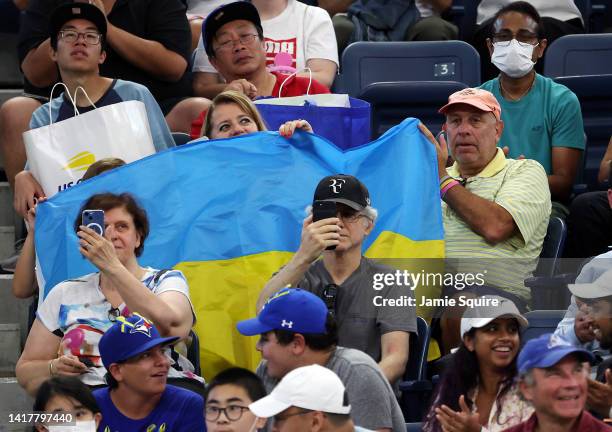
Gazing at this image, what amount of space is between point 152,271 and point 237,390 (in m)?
0.95

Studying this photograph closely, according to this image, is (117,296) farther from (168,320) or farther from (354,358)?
(354,358)

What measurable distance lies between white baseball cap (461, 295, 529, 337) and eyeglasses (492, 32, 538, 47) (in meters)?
2.55

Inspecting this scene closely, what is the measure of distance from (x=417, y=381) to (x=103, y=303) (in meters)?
1.23

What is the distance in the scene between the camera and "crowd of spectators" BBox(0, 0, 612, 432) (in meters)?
4.75

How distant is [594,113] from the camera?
310 inches

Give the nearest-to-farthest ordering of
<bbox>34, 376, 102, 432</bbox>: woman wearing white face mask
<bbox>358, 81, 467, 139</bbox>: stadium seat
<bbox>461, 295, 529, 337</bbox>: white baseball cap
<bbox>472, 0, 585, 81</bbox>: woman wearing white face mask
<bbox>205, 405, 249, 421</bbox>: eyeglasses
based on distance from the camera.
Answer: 1. <bbox>205, 405, 249, 421</bbox>: eyeglasses
2. <bbox>34, 376, 102, 432</bbox>: woman wearing white face mask
3. <bbox>461, 295, 529, 337</bbox>: white baseball cap
4. <bbox>358, 81, 467, 139</bbox>: stadium seat
5. <bbox>472, 0, 585, 81</bbox>: woman wearing white face mask

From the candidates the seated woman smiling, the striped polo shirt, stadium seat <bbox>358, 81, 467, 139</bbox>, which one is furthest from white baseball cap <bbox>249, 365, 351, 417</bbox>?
stadium seat <bbox>358, 81, 467, 139</bbox>

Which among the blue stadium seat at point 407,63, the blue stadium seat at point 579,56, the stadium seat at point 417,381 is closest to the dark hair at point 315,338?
the stadium seat at point 417,381

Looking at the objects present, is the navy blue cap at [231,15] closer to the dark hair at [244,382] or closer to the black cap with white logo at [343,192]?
the black cap with white logo at [343,192]

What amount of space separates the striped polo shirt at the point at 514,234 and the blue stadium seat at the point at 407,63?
173cm

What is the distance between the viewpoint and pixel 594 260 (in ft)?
18.8

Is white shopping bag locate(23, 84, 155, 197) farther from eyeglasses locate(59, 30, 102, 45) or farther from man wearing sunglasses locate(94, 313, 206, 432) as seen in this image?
man wearing sunglasses locate(94, 313, 206, 432)

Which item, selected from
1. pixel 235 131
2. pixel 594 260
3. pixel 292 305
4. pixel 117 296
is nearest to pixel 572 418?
pixel 292 305

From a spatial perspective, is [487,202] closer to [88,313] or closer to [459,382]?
[459,382]
